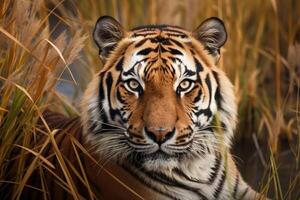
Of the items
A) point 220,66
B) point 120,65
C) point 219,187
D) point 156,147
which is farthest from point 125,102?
point 220,66

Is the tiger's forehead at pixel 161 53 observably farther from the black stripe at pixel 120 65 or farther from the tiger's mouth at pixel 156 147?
the tiger's mouth at pixel 156 147

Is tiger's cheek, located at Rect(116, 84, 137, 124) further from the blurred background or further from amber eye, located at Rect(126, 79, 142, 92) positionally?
the blurred background

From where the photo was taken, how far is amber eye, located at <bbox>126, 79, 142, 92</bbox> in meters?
3.74

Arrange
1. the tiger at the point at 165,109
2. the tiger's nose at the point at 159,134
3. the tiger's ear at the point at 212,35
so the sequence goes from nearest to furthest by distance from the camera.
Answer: the tiger's nose at the point at 159,134 < the tiger at the point at 165,109 < the tiger's ear at the point at 212,35

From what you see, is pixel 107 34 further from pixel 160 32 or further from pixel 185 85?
pixel 185 85

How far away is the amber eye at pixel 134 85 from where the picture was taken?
3740mm

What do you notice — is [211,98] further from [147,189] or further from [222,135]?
[147,189]

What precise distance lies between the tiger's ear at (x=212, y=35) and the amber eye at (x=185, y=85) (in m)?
0.28

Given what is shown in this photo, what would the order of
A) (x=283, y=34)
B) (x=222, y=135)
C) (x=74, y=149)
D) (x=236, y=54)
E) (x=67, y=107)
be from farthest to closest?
1. (x=283, y=34)
2. (x=236, y=54)
3. (x=67, y=107)
4. (x=222, y=135)
5. (x=74, y=149)

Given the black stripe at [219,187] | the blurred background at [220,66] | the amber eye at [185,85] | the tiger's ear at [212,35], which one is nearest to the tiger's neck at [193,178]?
the black stripe at [219,187]

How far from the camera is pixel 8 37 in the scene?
375cm

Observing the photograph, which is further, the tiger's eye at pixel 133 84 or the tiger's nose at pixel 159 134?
the tiger's eye at pixel 133 84

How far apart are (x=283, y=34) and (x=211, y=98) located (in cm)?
309

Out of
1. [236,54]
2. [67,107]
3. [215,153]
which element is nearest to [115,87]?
[215,153]
